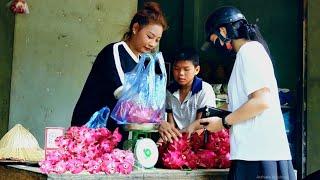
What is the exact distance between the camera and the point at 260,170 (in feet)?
7.69

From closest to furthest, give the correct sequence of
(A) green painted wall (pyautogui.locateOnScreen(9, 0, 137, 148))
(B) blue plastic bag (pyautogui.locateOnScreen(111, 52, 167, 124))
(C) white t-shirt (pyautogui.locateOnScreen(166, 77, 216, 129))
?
1. (B) blue plastic bag (pyautogui.locateOnScreen(111, 52, 167, 124))
2. (C) white t-shirt (pyautogui.locateOnScreen(166, 77, 216, 129))
3. (A) green painted wall (pyautogui.locateOnScreen(9, 0, 137, 148))

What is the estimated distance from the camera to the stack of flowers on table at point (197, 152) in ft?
8.87

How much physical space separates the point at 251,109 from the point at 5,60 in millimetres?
2964

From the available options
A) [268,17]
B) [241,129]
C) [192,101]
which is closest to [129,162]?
[241,129]

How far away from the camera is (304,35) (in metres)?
4.96

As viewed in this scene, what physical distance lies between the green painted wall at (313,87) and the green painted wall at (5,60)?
9.03ft

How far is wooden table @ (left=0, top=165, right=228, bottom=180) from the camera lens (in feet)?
7.43

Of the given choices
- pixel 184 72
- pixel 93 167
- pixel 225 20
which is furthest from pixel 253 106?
pixel 184 72

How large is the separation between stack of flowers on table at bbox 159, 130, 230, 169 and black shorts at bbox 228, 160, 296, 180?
0.34m

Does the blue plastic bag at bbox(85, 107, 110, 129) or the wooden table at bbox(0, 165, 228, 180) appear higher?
the blue plastic bag at bbox(85, 107, 110, 129)

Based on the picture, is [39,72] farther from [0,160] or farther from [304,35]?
[304,35]

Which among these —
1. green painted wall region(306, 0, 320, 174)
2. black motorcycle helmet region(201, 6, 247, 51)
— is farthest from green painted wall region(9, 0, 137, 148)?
black motorcycle helmet region(201, 6, 247, 51)

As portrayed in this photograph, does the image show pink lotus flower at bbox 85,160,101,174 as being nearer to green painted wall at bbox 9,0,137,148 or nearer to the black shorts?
the black shorts

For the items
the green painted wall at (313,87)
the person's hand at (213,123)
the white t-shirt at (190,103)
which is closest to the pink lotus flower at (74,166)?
the person's hand at (213,123)
